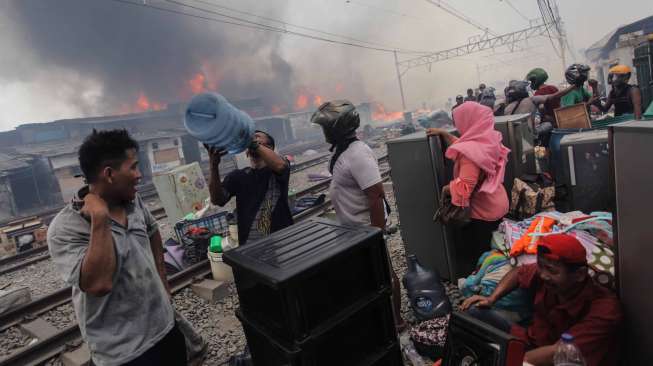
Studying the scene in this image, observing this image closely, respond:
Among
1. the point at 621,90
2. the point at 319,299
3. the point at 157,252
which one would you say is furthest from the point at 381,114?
the point at 319,299

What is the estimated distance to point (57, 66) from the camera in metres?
36.9

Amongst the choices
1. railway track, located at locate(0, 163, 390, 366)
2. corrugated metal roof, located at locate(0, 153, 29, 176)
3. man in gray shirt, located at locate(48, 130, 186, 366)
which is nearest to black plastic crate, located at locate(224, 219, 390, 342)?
man in gray shirt, located at locate(48, 130, 186, 366)

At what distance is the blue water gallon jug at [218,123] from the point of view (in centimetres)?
286

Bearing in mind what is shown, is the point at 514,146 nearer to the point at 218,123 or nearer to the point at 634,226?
→ the point at 634,226

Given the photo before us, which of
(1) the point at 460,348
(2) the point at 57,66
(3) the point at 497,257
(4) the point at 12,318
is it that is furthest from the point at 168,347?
(2) the point at 57,66

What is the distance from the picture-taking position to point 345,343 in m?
1.80

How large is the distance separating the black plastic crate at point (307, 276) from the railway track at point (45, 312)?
3.84m

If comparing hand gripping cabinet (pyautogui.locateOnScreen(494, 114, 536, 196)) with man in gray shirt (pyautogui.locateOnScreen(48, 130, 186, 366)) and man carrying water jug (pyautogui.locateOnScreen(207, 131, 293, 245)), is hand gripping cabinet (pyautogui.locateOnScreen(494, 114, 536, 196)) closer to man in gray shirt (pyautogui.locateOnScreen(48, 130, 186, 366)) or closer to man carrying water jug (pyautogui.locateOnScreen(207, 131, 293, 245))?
man carrying water jug (pyautogui.locateOnScreen(207, 131, 293, 245))

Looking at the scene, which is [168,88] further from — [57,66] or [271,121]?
[271,121]

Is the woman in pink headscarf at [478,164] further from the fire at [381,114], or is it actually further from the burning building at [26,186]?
the fire at [381,114]

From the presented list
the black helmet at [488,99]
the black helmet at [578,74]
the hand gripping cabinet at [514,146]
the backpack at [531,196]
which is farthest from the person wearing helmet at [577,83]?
the black helmet at [488,99]

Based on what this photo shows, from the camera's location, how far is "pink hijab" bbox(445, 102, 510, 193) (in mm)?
3406

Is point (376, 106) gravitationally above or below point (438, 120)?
above

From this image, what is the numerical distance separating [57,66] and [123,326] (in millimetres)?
44860
